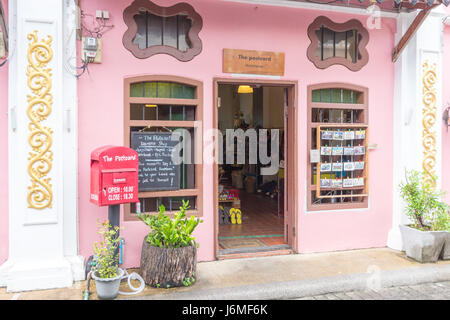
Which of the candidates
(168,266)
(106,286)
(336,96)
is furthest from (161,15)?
(106,286)

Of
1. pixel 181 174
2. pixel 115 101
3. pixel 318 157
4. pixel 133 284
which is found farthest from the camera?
pixel 318 157

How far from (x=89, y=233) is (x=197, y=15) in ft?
11.0

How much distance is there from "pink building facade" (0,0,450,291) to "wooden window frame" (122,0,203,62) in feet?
0.20

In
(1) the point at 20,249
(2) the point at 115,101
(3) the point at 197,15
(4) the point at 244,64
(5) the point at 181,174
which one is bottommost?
(1) the point at 20,249

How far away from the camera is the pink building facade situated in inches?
199

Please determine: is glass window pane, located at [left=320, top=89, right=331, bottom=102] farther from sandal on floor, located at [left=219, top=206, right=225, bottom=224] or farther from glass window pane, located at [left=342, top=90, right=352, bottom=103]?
sandal on floor, located at [left=219, top=206, right=225, bottom=224]

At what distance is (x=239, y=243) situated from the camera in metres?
6.88

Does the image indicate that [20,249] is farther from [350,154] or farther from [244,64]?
[350,154]

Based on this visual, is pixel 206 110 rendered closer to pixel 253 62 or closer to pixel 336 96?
pixel 253 62

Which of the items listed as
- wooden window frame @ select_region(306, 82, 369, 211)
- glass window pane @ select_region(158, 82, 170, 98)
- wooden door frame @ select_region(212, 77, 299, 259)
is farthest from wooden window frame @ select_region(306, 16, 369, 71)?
glass window pane @ select_region(158, 82, 170, 98)

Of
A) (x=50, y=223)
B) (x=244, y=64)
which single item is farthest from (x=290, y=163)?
(x=50, y=223)
